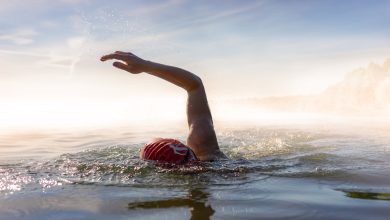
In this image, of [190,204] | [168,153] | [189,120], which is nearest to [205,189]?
[190,204]

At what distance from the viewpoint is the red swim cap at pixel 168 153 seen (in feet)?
17.3

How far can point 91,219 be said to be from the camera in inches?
122

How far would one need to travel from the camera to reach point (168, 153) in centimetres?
530

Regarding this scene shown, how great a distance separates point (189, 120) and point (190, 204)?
2.86 meters

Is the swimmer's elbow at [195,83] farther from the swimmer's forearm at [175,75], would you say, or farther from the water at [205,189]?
the water at [205,189]

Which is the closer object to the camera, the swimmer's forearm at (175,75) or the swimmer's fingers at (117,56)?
the swimmer's fingers at (117,56)

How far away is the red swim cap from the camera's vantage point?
5.28 meters

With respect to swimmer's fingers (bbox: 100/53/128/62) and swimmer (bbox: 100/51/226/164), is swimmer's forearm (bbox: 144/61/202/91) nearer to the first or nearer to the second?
swimmer (bbox: 100/51/226/164)

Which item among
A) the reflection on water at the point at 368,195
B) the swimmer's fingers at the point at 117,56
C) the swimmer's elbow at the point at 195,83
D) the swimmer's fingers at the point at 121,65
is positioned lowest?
the reflection on water at the point at 368,195

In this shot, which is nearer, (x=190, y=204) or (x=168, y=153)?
(x=190, y=204)

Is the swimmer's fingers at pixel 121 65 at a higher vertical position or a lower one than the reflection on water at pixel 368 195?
higher

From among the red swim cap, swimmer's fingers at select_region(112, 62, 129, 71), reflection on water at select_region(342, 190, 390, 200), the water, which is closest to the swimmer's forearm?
swimmer's fingers at select_region(112, 62, 129, 71)


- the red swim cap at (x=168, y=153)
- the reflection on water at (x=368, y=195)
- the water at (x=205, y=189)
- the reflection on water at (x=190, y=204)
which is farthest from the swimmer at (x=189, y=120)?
the reflection on water at (x=368, y=195)

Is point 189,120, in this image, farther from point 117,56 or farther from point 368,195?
point 368,195
